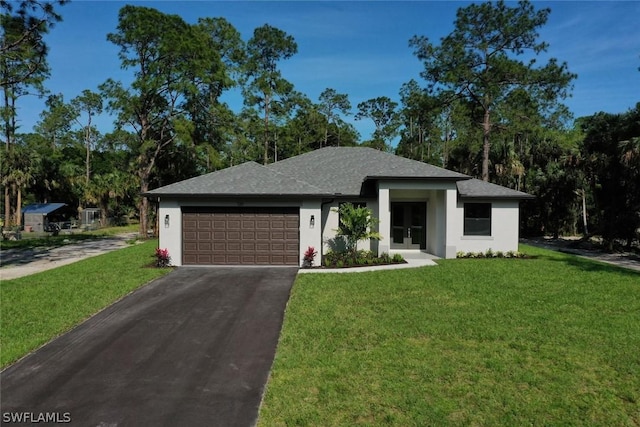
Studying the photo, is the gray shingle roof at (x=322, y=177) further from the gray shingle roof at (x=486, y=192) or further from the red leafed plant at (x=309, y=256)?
the red leafed plant at (x=309, y=256)

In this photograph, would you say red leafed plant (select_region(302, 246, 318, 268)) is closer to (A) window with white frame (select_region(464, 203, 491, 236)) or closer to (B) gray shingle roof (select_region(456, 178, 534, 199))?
(B) gray shingle roof (select_region(456, 178, 534, 199))

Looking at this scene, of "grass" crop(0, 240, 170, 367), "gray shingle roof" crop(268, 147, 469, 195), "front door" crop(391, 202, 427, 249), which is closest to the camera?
"grass" crop(0, 240, 170, 367)

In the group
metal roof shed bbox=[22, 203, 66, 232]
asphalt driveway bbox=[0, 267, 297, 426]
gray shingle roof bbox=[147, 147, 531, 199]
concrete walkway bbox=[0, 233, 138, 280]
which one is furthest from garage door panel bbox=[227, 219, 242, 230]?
metal roof shed bbox=[22, 203, 66, 232]

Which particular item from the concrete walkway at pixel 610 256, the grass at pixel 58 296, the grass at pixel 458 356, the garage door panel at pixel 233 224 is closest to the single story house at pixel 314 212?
the garage door panel at pixel 233 224

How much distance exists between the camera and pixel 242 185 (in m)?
15.2

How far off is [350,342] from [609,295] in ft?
26.4

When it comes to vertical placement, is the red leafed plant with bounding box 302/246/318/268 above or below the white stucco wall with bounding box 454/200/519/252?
below

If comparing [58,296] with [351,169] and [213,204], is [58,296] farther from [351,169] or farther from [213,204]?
[351,169]

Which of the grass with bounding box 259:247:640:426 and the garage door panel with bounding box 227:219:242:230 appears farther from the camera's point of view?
the garage door panel with bounding box 227:219:242:230

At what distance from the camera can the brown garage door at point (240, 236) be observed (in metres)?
14.9

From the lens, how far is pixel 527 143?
32.9 m

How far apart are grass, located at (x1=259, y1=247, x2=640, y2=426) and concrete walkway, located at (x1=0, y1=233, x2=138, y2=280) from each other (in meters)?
11.4

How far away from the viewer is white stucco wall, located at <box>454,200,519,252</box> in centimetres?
1739

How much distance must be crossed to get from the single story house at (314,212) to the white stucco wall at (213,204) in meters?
0.04
